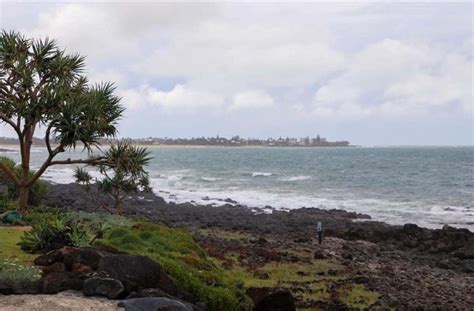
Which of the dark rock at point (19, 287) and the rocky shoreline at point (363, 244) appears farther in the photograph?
the rocky shoreline at point (363, 244)

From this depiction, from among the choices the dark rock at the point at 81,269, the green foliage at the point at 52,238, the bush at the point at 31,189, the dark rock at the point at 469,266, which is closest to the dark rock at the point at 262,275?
the green foliage at the point at 52,238

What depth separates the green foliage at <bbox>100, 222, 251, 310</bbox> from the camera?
9742 mm

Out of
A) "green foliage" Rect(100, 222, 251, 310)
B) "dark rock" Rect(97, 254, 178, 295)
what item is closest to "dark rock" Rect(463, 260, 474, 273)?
"green foliage" Rect(100, 222, 251, 310)

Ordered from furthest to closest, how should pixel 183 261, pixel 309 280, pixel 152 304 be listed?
pixel 309 280
pixel 183 261
pixel 152 304

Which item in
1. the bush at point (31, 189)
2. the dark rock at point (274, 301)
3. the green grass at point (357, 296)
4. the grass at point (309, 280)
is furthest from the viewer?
the bush at point (31, 189)

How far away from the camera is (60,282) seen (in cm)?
814

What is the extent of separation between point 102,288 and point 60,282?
0.63 m

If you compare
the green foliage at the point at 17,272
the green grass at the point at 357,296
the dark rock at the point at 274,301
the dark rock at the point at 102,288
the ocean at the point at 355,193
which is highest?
the green foliage at the point at 17,272

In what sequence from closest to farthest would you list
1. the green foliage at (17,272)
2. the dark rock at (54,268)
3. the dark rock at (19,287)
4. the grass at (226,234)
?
the dark rock at (19,287) → the green foliage at (17,272) → the dark rock at (54,268) → the grass at (226,234)

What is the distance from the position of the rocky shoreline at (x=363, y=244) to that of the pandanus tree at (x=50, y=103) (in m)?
6.86

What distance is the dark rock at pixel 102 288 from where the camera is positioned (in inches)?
316

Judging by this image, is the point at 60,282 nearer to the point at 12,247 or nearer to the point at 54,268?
the point at 54,268

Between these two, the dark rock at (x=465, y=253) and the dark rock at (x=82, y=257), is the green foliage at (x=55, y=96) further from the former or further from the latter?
the dark rock at (x=465, y=253)

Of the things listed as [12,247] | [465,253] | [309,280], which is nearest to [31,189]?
[309,280]
